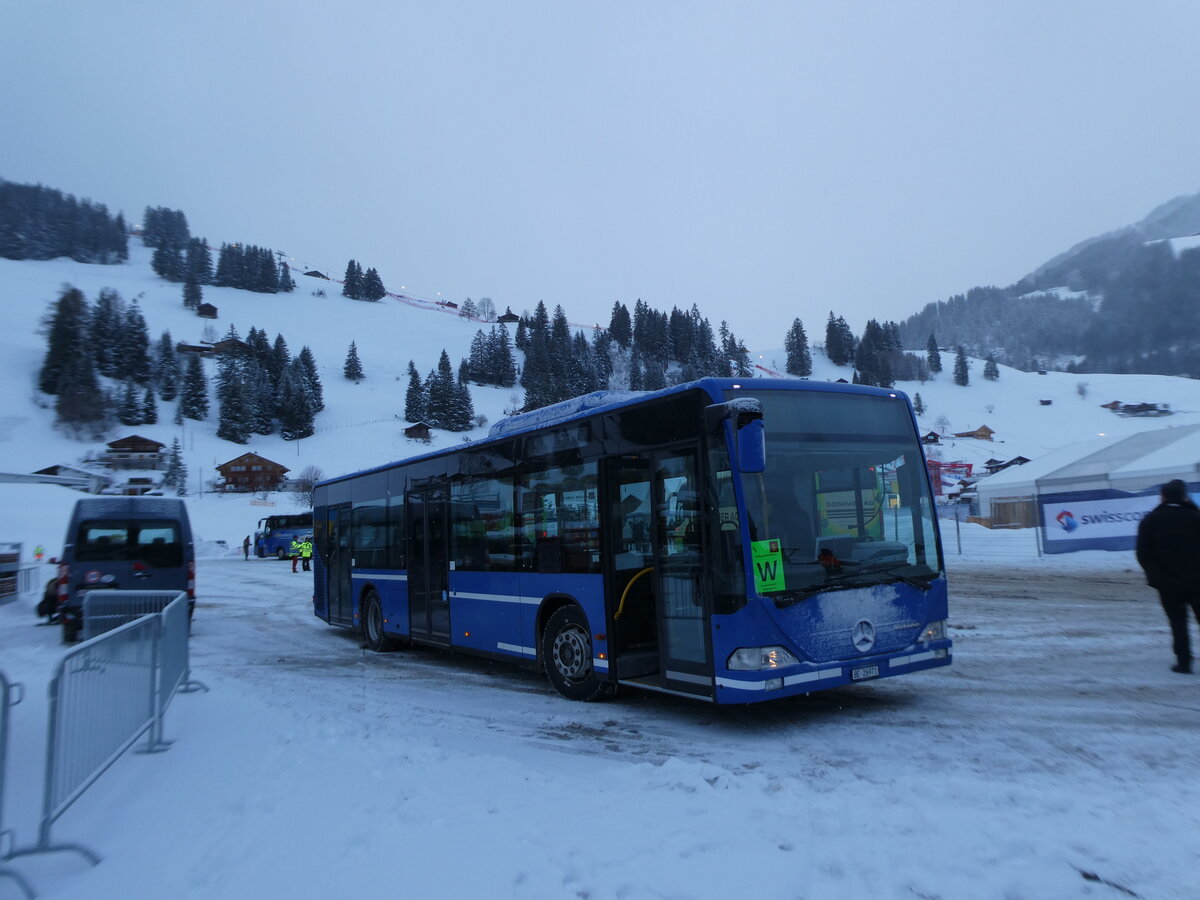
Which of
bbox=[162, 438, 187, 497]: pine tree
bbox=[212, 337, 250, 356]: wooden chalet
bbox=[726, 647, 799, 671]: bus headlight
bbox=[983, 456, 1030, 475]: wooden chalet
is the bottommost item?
bbox=[726, 647, 799, 671]: bus headlight

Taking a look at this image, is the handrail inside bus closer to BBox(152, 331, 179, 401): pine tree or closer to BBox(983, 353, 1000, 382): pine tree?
BBox(152, 331, 179, 401): pine tree

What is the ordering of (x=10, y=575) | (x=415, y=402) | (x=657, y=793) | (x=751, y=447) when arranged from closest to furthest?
(x=657, y=793) < (x=751, y=447) < (x=10, y=575) < (x=415, y=402)

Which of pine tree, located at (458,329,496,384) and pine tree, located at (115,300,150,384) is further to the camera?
pine tree, located at (458,329,496,384)

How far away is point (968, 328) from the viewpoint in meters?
188

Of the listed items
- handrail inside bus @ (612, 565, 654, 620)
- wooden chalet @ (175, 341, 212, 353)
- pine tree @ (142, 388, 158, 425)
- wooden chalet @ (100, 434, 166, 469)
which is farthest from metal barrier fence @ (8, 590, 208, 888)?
wooden chalet @ (175, 341, 212, 353)

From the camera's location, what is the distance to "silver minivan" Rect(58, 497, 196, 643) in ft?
46.9

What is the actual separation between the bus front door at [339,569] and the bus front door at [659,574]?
26.1 feet

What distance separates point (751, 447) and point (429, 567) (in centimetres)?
634

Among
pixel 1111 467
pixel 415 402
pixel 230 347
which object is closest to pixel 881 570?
pixel 1111 467

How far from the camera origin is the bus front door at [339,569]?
46.3 feet

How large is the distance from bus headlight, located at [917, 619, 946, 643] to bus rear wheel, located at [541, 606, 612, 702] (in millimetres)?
3014

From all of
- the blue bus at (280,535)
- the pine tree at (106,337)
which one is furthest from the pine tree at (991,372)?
the pine tree at (106,337)

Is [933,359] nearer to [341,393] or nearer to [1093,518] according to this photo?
[341,393]

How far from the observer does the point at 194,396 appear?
A: 101 m
